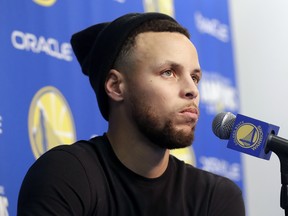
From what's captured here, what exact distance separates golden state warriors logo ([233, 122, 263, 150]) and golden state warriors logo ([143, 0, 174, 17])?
1433mm

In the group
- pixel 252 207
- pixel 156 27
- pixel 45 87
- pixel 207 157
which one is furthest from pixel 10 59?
pixel 252 207

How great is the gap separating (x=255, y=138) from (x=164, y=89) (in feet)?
0.92

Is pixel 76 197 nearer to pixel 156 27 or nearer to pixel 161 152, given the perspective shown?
pixel 161 152

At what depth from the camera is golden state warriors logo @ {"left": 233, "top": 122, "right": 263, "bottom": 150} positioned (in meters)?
1.17

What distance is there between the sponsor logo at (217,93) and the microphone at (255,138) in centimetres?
166

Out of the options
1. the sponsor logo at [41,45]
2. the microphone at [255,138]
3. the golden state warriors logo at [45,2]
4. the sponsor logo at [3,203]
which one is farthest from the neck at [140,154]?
the golden state warriors logo at [45,2]

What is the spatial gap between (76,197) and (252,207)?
2188 millimetres

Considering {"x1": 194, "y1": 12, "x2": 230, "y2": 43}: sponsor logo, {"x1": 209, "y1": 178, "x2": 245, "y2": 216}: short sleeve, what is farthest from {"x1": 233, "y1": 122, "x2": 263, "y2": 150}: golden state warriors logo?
{"x1": 194, "y1": 12, "x2": 230, "y2": 43}: sponsor logo

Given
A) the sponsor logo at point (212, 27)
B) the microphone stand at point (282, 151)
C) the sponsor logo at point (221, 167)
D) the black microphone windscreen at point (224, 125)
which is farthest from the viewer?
the sponsor logo at point (212, 27)

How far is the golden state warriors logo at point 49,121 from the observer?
6.29ft

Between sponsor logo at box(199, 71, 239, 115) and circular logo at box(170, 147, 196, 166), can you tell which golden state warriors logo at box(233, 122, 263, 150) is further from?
sponsor logo at box(199, 71, 239, 115)

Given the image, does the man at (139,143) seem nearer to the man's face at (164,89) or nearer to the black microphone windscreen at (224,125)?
the man's face at (164,89)

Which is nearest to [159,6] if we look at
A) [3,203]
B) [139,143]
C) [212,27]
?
[212,27]

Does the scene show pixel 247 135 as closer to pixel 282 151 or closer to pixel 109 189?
pixel 282 151
